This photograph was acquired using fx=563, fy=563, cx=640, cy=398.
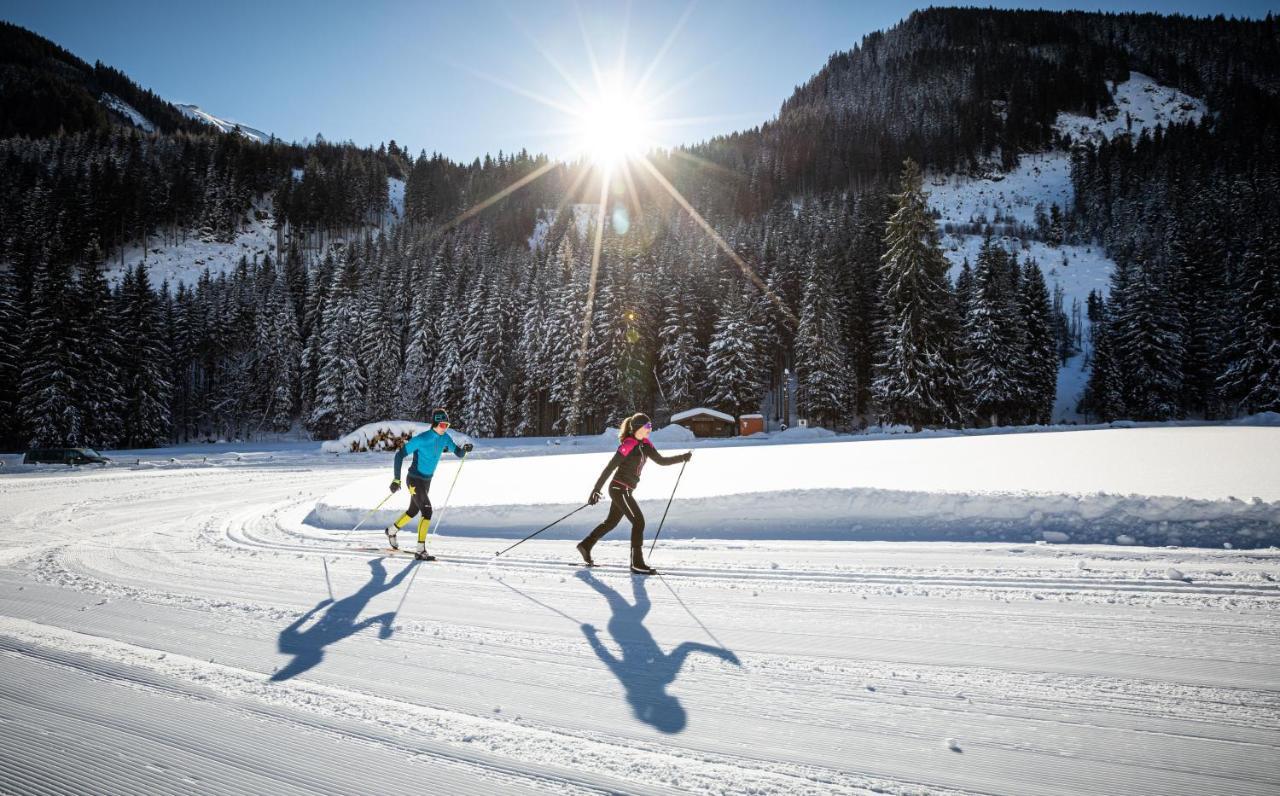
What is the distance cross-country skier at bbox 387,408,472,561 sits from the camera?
8102mm

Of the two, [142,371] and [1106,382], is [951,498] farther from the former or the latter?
[142,371]

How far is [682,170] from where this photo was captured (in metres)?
145

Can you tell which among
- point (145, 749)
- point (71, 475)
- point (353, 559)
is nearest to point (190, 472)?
point (71, 475)

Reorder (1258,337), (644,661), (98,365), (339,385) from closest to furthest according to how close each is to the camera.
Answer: (644,661) < (1258,337) < (98,365) < (339,385)

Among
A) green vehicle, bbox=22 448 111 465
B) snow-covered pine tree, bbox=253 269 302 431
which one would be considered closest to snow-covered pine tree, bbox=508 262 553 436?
snow-covered pine tree, bbox=253 269 302 431

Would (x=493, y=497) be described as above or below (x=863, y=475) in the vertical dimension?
below

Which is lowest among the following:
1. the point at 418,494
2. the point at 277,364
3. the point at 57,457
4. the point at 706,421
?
the point at 57,457

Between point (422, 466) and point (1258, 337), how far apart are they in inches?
1919

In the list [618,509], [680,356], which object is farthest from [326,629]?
[680,356]

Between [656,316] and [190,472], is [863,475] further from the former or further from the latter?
[656,316]

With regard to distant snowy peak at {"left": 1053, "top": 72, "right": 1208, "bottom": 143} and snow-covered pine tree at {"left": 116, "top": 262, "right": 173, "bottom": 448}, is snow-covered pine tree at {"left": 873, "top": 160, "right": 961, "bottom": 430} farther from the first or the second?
distant snowy peak at {"left": 1053, "top": 72, "right": 1208, "bottom": 143}

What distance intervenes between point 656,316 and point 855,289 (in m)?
17.4

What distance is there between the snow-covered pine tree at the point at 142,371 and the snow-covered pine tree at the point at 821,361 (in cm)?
4833

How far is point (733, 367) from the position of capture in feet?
139
